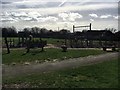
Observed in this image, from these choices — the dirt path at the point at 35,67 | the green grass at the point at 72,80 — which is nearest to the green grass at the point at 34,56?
the dirt path at the point at 35,67

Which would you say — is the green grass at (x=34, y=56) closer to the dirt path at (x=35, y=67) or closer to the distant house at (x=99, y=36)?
the dirt path at (x=35, y=67)

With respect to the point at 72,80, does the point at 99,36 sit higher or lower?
higher

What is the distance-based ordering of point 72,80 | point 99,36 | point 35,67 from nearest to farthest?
point 72,80, point 35,67, point 99,36

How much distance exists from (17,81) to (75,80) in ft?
8.83

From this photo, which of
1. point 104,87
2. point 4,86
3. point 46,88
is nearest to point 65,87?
point 46,88

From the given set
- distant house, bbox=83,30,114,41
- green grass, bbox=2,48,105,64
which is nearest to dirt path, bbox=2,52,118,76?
green grass, bbox=2,48,105,64

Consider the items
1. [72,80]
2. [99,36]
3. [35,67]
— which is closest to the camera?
[72,80]

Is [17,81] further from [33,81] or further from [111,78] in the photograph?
[111,78]

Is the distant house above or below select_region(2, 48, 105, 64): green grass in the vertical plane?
above

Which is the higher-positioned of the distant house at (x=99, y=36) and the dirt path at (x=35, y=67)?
the distant house at (x=99, y=36)

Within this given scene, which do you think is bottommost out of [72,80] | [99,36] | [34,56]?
[34,56]

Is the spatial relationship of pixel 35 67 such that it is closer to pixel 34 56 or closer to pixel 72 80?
pixel 72 80

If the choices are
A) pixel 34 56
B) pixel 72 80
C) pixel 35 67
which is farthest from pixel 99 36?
pixel 72 80

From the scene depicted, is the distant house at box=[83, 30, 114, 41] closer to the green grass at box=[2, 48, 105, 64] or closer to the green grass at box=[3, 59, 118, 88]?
the green grass at box=[2, 48, 105, 64]
